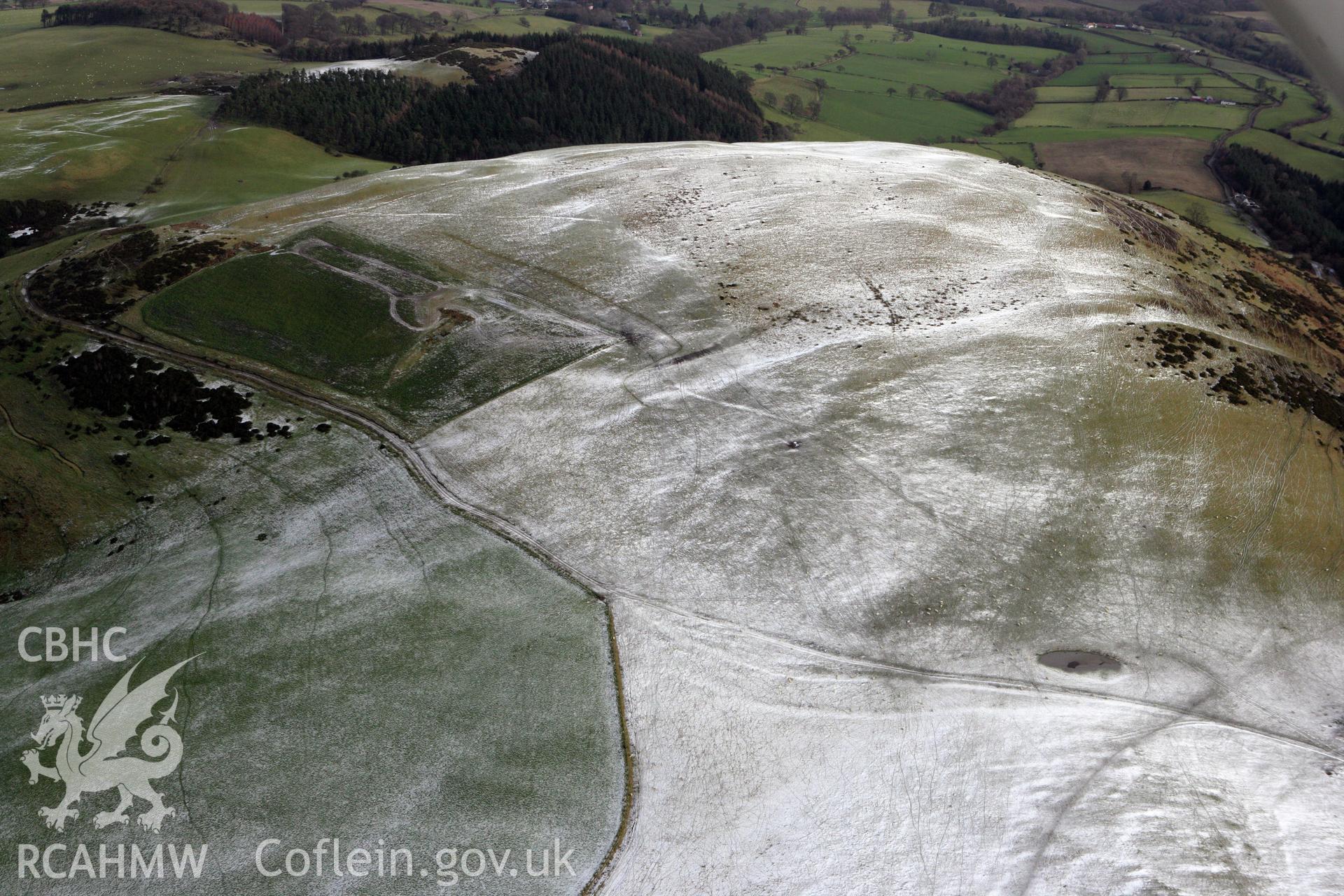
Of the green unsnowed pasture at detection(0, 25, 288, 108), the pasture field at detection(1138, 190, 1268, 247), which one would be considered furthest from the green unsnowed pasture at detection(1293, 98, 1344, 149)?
the green unsnowed pasture at detection(0, 25, 288, 108)

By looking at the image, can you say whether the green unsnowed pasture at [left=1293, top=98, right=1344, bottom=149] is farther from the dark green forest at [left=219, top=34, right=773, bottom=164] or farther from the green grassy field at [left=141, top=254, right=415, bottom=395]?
the green grassy field at [left=141, top=254, right=415, bottom=395]

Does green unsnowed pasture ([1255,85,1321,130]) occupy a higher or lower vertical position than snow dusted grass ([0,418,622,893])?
higher

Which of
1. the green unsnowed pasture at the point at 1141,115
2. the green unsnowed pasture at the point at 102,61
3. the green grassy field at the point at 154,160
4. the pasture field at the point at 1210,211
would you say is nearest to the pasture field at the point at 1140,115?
the green unsnowed pasture at the point at 1141,115

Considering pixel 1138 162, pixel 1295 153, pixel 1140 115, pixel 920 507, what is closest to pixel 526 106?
pixel 1138 162

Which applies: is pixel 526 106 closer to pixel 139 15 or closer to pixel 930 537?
pixel 139 15

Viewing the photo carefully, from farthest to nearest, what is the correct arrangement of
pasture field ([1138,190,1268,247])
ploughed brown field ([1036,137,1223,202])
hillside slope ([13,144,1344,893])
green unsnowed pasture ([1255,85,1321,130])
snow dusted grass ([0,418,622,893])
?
green unsnowed pasture ([1255,85,1321,130])
ploughed brown field ([1036,137,1223,202])
pasture field ([1138,190,1268,247])
hillside slope ([13,144,1344,893])
snow dusted grass ([0,418,622,893])

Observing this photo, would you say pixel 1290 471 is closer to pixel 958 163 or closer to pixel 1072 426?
pixel 1072 426

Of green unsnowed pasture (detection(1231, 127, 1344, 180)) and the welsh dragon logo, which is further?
green unsnowed pasture (detection(1231, 127, 1344, 180))
